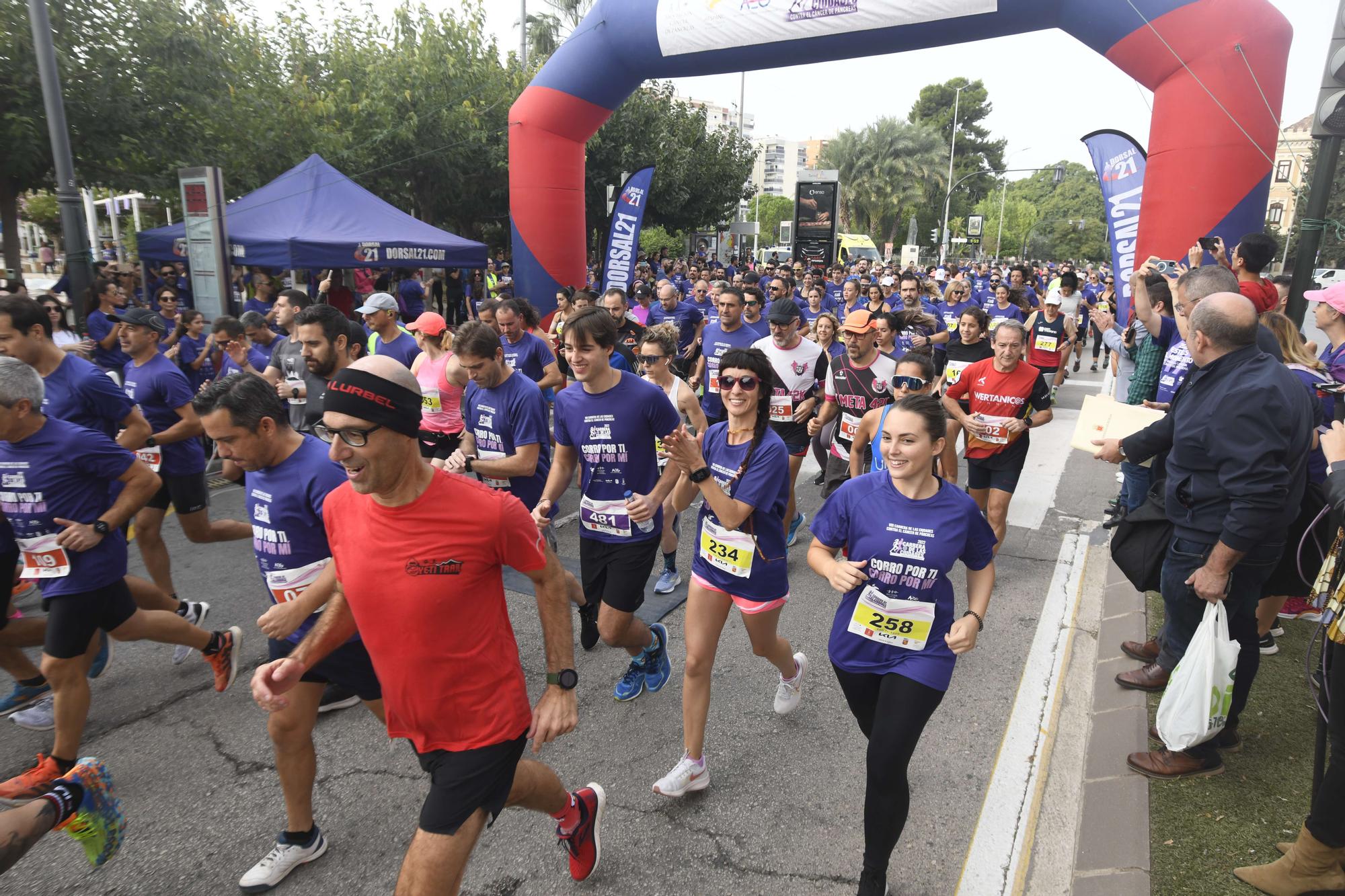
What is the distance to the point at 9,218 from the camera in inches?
493

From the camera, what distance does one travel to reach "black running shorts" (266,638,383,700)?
9.18ft

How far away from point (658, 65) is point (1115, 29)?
5991 mm

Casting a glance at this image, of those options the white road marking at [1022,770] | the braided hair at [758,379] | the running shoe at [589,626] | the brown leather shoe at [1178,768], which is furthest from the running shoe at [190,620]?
the brown leather shoe at [1178,768]

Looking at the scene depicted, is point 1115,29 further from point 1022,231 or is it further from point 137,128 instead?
point 1022,231

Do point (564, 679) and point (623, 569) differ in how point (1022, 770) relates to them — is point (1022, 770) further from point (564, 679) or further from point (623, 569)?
point (564, 679)

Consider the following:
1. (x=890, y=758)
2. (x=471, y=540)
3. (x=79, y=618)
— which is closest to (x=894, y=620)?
(x=890, y=758)

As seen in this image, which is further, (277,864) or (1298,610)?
(1298,610)

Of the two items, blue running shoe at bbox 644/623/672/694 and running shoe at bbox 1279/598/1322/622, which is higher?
running shoe at bbox 1279/598/1322/622

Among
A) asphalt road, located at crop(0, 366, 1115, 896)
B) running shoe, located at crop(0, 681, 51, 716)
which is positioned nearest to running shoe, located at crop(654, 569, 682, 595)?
asphalt road, located at crop(0, 366, 1115, 896)

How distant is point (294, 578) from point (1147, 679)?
4058 mm

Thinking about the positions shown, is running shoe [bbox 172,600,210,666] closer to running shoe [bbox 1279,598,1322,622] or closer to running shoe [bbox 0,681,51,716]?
running shoe [bbox 0,681,51,716]

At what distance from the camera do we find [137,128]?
12195 mm

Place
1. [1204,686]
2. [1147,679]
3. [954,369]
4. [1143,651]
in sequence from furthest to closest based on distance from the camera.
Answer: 1. [954,369]
2. [1143,651]
3. [1147,679]
4. [1204,686]

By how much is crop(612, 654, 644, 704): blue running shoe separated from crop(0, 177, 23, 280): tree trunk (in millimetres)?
13441
